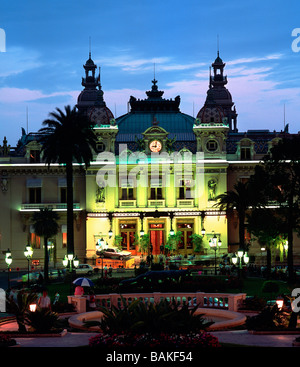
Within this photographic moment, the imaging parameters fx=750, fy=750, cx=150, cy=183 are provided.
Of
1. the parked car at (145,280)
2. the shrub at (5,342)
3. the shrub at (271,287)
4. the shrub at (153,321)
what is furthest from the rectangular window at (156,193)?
the shrub at (153,321)

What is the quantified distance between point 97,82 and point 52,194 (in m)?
30.9

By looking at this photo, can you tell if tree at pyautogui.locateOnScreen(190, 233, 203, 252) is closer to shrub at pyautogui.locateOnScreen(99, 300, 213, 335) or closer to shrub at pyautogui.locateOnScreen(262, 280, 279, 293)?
shrub at pyautogui.locateOnScreen(262, 280, 279, 293)

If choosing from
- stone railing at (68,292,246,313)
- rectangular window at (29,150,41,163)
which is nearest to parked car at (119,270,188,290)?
stone railing at (68,292,246,313)

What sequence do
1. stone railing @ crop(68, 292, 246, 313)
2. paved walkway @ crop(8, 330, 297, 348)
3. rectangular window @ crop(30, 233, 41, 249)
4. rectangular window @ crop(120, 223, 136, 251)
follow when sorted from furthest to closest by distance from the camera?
rectangular window @ crop(30, 233, 41, 249) < rectangular window @ crop(120, 223, 136, 251) < stone railing @ crop(68, 292, 246, 313) < paved walkway @ crop(8, 330, 297, 348)

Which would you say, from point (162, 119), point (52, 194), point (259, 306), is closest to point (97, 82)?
point (162, 119)

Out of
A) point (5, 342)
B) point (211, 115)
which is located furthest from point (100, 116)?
point (5, 342)

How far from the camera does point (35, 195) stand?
83.0 meters

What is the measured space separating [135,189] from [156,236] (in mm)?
5607

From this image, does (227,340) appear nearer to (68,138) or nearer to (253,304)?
(253,304)

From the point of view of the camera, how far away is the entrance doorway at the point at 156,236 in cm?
8131

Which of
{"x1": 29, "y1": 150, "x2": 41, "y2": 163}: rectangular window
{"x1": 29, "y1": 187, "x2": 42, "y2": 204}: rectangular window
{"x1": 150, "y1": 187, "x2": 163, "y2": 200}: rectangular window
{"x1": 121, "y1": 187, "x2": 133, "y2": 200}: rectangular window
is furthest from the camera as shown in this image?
{"x1": 29, "y1": 187, "x2": 42, "y2": 204}: rectangular window

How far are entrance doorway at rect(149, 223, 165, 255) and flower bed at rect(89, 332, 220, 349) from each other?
2302 inches

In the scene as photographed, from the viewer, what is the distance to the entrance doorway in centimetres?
8131
